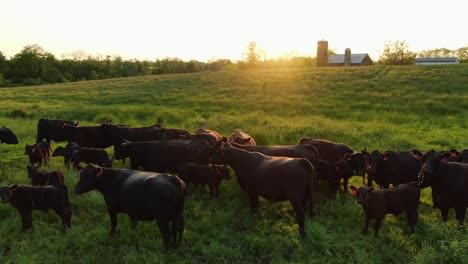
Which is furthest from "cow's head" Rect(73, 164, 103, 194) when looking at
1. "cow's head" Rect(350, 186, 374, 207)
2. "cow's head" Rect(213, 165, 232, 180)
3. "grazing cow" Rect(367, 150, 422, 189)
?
"grazing cow" Rect(367, 150, 422, 189)

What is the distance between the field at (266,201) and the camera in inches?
279

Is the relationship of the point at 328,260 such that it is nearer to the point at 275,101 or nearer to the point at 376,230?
the point at 376,230

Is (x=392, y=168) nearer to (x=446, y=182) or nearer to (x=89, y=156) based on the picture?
(x=446, y=182)

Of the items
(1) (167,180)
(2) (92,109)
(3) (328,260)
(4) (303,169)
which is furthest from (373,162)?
(2) (92,109)

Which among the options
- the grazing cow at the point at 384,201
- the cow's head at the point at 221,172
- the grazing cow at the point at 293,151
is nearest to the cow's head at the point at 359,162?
the grazing cow at the point at 293,151

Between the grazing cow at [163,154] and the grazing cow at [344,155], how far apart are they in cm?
337

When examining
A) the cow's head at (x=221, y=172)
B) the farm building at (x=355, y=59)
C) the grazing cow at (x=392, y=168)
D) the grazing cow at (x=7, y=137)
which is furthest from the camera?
the farm building at (x=355, y=59)

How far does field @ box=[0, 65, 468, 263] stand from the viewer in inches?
279

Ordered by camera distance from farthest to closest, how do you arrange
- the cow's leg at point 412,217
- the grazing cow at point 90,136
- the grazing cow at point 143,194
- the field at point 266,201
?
the grazing cow at point 90,136 → the cow's leg at point 412,217 → the field at point 266,201 → the grazing cow at point 143,194

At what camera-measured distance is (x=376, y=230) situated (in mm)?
7766

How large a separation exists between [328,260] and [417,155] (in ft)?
12.4

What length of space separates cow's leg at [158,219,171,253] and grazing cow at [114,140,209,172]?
373 cm

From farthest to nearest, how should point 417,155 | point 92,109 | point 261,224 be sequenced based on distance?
point 92,109, point 417,155, point 261,224

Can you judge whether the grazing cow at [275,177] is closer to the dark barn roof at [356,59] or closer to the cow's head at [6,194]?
the cow's head at [6,194]
